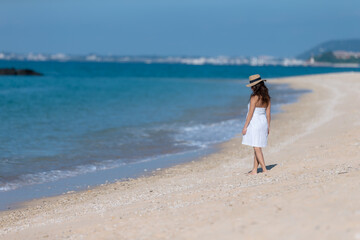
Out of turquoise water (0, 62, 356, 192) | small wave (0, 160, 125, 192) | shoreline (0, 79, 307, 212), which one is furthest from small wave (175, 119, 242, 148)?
small wave (0, 160, 125, 192)

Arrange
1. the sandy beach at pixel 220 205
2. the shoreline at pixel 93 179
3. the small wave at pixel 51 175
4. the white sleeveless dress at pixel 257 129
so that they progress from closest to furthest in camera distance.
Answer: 1. the sandy beach at pixel 220 205
2. the white sleeveless dress at pixel 257 129
3. the shoreline at pixel 93 179
4. the small wave at pixel 51 175

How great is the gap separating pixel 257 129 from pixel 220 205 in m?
2.72

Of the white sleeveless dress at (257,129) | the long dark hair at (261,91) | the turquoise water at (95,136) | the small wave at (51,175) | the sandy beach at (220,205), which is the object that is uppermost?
the long dark hair at (261,91)

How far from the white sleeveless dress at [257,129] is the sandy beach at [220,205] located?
23.6 inches

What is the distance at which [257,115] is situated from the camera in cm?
877

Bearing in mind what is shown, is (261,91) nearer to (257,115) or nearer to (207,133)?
(257,115)

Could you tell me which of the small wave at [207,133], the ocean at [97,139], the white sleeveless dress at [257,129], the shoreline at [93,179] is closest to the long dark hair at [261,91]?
the white sleeveless dress at [257,129]

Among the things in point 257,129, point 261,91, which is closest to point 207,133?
point 257,129

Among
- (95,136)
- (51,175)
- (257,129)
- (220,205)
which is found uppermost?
(257,129)

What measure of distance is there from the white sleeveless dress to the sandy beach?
60 centimetres

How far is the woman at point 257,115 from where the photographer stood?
859 cm

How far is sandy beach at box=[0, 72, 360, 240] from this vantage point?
521 centimetres

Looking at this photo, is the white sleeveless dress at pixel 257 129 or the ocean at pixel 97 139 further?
the ocean at pixel 97 139

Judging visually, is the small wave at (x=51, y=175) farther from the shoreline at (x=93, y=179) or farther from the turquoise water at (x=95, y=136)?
the shoreline at (x=93, y=179)
